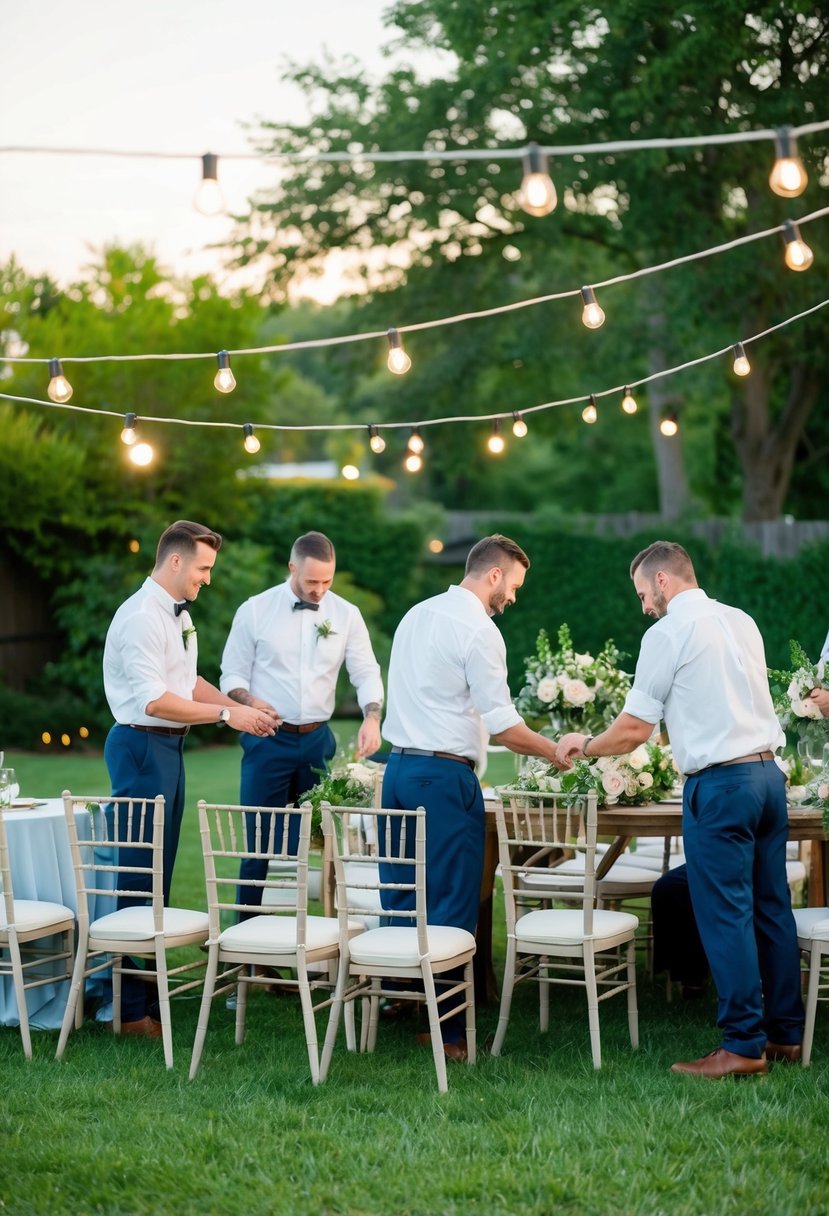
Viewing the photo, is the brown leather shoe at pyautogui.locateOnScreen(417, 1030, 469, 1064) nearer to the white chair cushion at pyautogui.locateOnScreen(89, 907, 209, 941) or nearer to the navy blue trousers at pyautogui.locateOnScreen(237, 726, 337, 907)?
the white chair cushion at pyautogui.locateOnScreen(89, 907, 209, 941)

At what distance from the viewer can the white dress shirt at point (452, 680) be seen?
17.2 feet

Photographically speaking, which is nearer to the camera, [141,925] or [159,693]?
[141,925]

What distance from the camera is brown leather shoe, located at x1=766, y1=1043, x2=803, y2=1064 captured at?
508 centimetres

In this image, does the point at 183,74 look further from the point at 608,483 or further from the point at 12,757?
the point at 608,483

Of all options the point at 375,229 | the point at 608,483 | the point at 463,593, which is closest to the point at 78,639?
the point at 375,229

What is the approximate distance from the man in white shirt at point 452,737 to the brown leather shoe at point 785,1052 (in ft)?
3.88

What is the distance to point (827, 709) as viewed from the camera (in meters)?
5.54

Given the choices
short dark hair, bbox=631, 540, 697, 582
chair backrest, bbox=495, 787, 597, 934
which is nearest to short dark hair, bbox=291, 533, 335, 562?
chair backrest, bbox=495, 787, 597, 934

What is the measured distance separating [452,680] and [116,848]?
5.72 feet

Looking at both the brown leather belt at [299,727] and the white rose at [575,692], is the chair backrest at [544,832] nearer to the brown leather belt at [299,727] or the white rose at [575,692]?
the white rose at [575,692]

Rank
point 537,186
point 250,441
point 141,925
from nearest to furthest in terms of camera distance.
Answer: point 537,186 < point 141,925 < point 250,441

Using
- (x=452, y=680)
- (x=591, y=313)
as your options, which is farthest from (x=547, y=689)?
(x=591, y=313)

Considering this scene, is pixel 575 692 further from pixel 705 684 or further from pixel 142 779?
pixel 142 779

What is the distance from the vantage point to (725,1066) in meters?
4.86
